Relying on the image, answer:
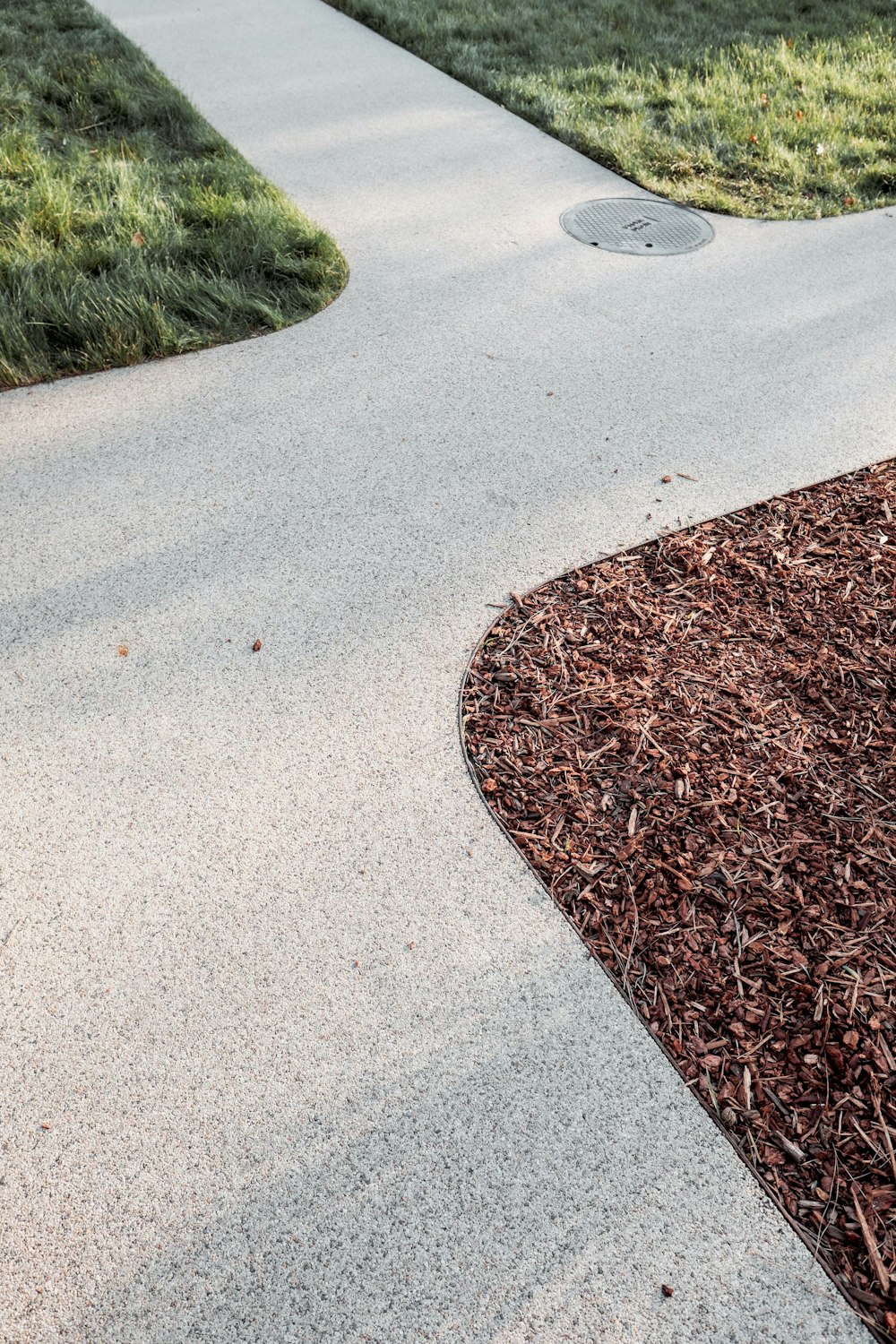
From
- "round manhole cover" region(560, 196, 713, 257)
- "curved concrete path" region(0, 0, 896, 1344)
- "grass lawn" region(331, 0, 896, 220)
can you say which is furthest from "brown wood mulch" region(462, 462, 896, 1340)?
"grass lawn" region(331, 0, 896, 220)

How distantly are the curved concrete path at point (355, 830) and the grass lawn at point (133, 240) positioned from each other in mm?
220

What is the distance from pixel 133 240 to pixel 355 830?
356 cm

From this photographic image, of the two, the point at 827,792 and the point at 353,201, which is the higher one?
the point at 353,201

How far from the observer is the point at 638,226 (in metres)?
5.30

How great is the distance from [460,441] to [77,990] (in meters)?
2.43

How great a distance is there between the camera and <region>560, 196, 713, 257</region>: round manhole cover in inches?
202

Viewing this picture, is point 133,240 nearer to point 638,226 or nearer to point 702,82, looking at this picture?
point 638,226

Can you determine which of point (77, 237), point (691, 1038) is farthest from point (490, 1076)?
point (77, 237)

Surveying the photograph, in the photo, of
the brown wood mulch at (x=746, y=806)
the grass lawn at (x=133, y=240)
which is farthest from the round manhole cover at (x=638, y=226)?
the brown wood mulch at (x=746, y=806)

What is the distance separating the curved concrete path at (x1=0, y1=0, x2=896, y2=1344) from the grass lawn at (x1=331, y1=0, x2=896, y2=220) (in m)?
1.10

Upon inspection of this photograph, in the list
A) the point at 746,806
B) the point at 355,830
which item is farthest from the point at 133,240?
the point at 746,806

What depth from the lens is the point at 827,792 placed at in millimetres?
2492

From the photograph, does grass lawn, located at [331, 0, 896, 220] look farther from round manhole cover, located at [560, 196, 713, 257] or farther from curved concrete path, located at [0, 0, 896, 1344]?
curved concrete path, located at [0, 0, 896, 1344]

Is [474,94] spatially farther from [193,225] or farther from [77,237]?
[77,237]
